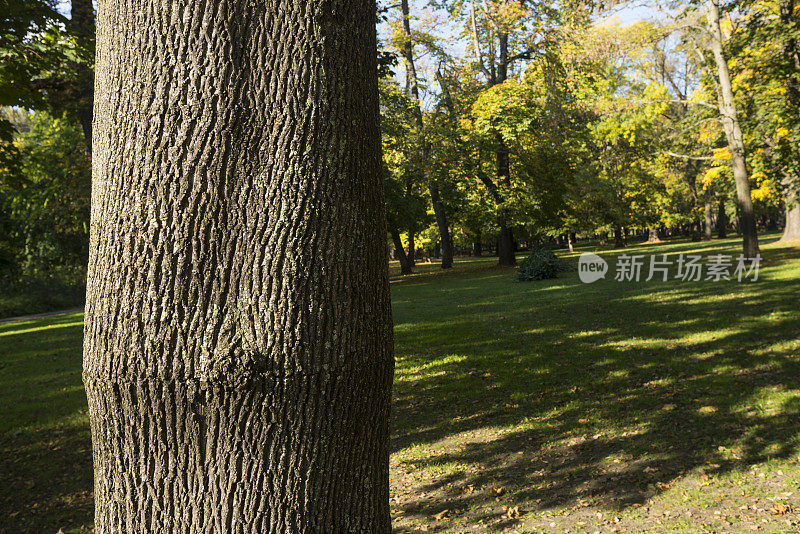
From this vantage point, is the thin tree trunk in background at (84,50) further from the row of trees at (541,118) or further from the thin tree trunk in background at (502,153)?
the thin tree trunk in background at (502,153)

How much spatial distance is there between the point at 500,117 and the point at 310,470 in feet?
84.1

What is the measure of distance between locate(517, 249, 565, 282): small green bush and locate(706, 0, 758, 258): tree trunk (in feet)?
22.2

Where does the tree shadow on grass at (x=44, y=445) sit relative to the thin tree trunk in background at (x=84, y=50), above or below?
below

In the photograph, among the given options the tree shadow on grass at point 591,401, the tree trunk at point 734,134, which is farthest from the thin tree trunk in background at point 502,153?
the tree shadow on grass at point 591,401

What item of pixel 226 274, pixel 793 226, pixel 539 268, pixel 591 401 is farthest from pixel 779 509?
pixel 793 226

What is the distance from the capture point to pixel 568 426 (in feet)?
20.8

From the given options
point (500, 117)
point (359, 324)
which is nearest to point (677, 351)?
point (359, 324)

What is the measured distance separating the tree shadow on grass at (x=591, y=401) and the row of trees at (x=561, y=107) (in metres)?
8.96

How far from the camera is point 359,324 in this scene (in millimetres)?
1979

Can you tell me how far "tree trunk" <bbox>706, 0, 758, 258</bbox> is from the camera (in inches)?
768

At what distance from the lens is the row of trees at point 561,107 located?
1912cm

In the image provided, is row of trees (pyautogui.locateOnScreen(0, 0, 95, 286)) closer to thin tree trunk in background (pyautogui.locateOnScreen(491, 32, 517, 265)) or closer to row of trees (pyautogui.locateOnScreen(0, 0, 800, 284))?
row of trees (pyautogui.locateOnScreen(0, 0, 800, 284))

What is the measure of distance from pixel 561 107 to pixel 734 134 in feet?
32.5

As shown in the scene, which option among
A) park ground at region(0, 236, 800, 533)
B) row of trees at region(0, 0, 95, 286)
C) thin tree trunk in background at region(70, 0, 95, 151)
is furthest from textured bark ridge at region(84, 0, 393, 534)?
thin tree trunk in background at region(70, 0, 95, 151)
